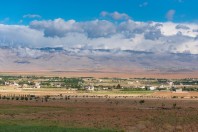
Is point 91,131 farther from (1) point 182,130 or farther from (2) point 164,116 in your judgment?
(2) point 164,116

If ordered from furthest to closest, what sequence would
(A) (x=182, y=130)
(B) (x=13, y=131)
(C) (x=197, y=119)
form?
(C) (x=197, y=119)
(A) (x=182, y=130)
(B) (x=13, y=131)

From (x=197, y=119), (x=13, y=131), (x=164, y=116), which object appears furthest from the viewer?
(x=164, y=116)

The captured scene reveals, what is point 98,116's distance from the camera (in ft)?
205

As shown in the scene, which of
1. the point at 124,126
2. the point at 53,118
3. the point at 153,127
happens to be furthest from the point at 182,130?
the point at 53,118

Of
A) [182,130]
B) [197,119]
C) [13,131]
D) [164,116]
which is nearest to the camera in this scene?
[13,131]

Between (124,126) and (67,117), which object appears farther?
(67,117)

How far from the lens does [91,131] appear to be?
156 ft

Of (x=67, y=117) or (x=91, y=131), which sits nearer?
(x=91, y=131)

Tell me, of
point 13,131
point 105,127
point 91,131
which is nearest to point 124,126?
point 105,127

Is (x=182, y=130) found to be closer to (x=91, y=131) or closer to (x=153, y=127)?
(x=153, y=127)

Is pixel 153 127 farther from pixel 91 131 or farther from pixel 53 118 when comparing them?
pixel 53 118

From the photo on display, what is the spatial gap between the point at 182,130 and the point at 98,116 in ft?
51.7

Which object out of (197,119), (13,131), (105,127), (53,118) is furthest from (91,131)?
(197,119)

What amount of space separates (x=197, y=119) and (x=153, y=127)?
9157 millimetres
